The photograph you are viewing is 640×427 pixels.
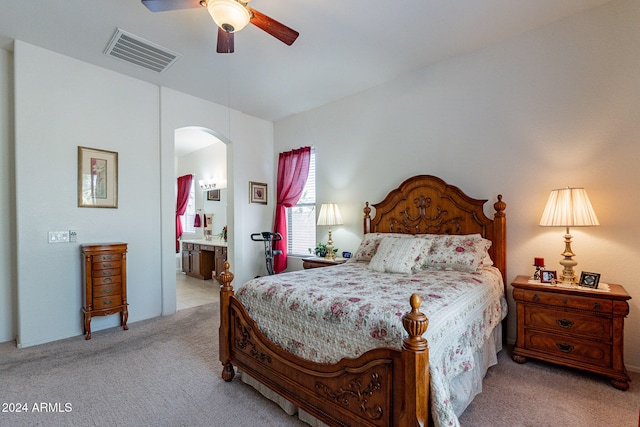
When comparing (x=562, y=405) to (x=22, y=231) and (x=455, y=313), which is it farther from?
Result: (x=22, y=231)

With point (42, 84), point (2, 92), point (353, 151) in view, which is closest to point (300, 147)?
point (353, 151)

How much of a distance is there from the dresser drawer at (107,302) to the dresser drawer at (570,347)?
4.12 m

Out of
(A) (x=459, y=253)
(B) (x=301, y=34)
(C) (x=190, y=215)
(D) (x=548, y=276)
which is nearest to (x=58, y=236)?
(B) (x=301, y=34)

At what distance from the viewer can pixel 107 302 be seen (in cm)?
325

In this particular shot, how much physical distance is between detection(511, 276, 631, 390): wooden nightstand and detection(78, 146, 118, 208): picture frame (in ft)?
14.5

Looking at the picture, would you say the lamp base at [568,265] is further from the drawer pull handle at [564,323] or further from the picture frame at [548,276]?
the drawer pull handle at [564,323]

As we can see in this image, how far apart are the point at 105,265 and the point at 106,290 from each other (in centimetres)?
28

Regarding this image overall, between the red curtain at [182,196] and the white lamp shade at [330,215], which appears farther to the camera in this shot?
the red curtain at [182,196]

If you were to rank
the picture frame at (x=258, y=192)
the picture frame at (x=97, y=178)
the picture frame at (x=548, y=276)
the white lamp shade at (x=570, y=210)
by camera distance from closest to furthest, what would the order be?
the white lamp shade at (x=570, y=210)
the picture frame at (x=548, y=276)
the picture frame at (x=97, y=178)
the picture frame at (x=258, y=192)

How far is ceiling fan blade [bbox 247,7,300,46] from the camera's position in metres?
2.08

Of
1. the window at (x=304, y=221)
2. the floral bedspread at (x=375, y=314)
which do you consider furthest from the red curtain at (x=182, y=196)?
the floral bedspread at (x=375, y=314)

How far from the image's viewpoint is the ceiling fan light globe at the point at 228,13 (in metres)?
1.88

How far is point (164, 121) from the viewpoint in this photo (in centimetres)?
399

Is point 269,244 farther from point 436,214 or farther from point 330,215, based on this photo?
point 436,214
